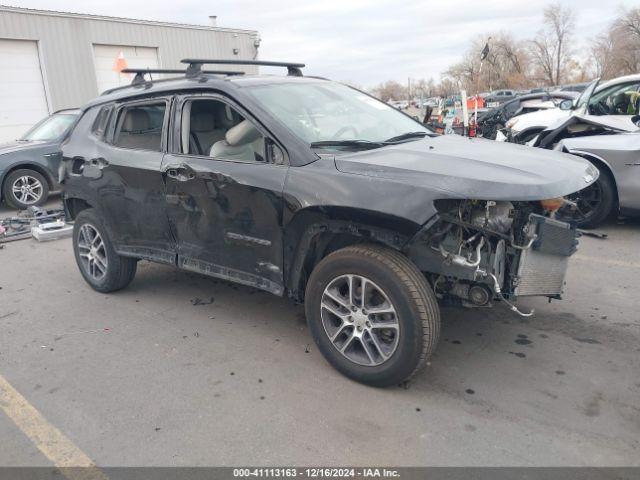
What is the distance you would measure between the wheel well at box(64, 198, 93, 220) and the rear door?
1.37 feet

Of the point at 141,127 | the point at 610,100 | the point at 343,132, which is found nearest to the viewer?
the point at 343,132

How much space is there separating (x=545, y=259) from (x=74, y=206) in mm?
4306

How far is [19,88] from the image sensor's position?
17.1 metres

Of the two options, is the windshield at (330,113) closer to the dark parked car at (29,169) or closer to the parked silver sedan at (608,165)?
the parked silver sedan at (608,165)

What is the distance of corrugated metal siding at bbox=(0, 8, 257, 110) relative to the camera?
17.0 m

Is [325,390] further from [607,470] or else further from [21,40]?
[21,40]

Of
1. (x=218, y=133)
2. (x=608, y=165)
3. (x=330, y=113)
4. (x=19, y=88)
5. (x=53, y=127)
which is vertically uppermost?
(x=19, y=88)

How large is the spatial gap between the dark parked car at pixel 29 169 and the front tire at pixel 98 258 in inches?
209

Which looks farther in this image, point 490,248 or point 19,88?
point 19,88

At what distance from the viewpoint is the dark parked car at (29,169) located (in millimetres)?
9594

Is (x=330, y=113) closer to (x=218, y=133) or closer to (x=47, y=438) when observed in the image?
(x=218, y=133)

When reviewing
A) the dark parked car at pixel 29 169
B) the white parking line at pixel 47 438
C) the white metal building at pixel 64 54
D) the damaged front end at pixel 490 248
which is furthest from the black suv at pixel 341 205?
the white metal building at pixel 64 54

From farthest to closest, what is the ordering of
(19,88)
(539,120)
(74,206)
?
1. (19,88)
2. (539,120)
3. (74,206)

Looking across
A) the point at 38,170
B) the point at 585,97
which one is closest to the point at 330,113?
the point at 585,97
